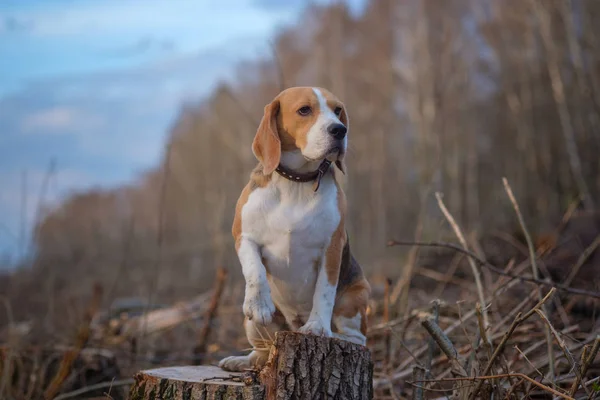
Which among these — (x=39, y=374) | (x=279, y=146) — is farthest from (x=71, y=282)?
(x=279, y=146)

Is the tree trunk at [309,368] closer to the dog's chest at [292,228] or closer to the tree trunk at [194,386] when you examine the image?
the tree trunk at [194,386]

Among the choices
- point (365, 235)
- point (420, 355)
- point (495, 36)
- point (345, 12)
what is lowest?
point (365, 235)

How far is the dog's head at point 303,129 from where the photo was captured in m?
3.25

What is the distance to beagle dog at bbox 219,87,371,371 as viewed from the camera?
3.27m

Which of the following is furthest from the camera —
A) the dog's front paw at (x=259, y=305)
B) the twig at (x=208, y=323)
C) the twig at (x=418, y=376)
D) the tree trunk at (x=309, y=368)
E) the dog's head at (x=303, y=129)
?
the twig at (x=208, y=323)

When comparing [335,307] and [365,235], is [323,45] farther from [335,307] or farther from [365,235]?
[335,307]

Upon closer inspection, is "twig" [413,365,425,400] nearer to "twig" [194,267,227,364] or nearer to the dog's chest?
the dog's chest

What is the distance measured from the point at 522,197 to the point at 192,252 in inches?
428

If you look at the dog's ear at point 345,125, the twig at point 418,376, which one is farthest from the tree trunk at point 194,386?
the dog's ear at point 345,125

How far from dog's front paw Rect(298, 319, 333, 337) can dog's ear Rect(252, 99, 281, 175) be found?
0.78 metres

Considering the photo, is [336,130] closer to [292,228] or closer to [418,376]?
[292,228]

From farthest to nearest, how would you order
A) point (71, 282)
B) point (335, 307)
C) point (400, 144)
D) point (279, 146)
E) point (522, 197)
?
point (400, 144)
point (522, 197)
point (71, 282)
point (335, 307)
point (279, 146)

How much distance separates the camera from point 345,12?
23.9 metres

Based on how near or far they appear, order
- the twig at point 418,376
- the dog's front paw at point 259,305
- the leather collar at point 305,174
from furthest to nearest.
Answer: the twig at point 418,376 < the leather collar at point 305,174 < the dog's front paw at point 259,305
